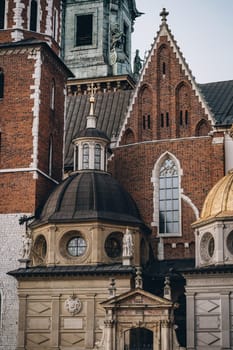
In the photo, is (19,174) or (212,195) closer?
(212,195)

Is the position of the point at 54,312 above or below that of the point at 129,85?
below

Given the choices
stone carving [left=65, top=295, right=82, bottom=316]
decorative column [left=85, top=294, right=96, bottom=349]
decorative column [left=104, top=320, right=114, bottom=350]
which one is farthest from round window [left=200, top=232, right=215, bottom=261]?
stone carving [left=65, top=295, right=82, bottom=316]

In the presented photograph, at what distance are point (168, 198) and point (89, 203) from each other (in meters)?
5.75

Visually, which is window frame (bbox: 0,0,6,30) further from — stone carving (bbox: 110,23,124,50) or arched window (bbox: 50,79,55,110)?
stone carving (bbox: 110,23,124,50)

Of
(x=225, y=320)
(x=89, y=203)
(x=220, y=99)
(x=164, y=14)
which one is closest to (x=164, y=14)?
(x=164, y=14)

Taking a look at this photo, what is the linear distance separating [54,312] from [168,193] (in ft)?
32.8

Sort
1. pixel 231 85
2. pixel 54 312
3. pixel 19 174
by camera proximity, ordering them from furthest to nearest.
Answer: pixel 231 85 → pixel 19 174 → pixel 54 312

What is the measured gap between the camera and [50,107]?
162ft

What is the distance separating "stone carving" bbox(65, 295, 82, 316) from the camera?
42.7 m

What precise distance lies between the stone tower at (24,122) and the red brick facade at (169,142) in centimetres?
427

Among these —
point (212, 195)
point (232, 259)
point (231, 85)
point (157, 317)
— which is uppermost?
point (231, 85)

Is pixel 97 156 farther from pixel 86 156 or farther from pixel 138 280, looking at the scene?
pixel 138 280

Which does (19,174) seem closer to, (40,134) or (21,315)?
(40,134)

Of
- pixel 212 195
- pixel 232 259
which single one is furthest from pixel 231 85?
pixel 232 259
